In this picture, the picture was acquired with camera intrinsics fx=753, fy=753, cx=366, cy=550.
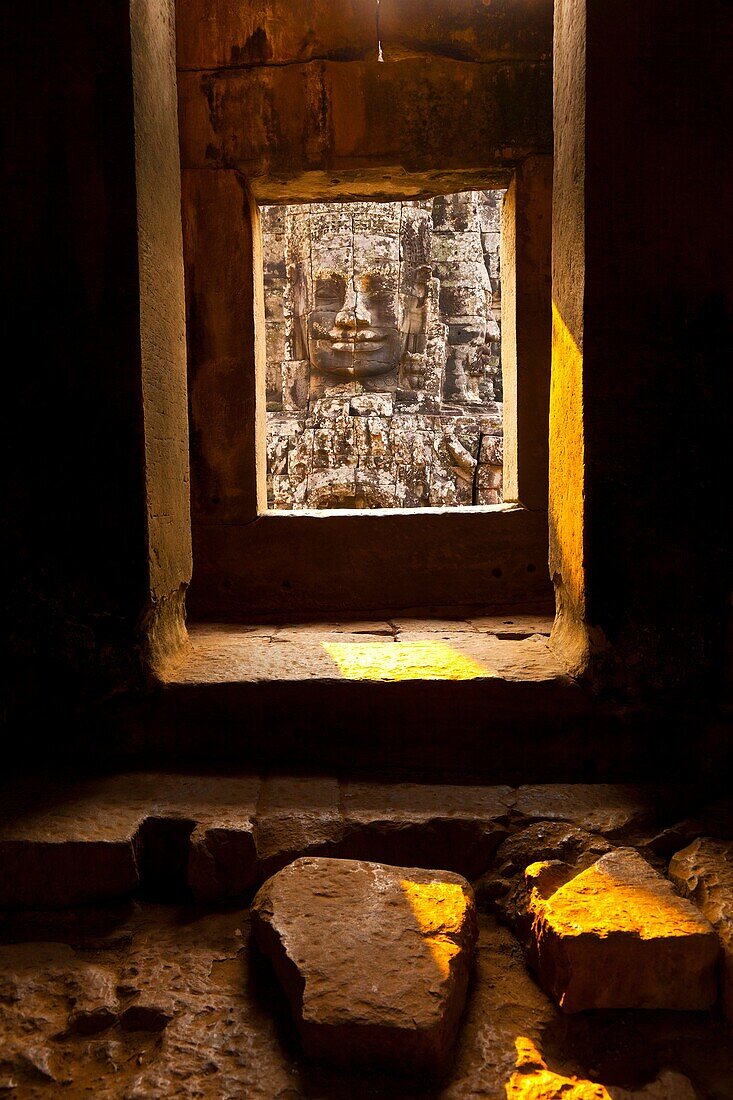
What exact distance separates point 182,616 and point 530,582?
210cm

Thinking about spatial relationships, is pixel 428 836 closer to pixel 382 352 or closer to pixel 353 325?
pixel 353 325

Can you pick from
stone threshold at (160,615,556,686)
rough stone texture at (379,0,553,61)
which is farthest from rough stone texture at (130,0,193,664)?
rough stone texture at (379,0,553,61)

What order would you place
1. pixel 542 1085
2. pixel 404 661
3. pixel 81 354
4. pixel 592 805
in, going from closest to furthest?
pixel 542 1085 → pixel 592 805 → pixel 81 354 → pixel 404 661

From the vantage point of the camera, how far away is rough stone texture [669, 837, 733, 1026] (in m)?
1.59

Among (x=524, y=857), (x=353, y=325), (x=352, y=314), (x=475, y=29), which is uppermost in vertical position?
(x=352, y=314)

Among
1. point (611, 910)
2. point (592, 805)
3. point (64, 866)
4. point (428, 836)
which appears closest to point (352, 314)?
point (592, 805)

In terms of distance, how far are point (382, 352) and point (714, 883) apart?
52.8 feet

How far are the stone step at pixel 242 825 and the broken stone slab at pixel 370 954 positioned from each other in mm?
163

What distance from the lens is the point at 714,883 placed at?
71.7 inches

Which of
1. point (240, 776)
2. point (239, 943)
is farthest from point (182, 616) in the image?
point (239, 943)

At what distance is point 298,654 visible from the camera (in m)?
2.79

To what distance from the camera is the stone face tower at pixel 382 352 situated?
53.4ft

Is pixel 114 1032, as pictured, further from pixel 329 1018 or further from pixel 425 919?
pixel 425 919

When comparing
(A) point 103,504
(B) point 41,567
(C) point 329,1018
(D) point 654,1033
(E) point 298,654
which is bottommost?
(D) point 654,1033
